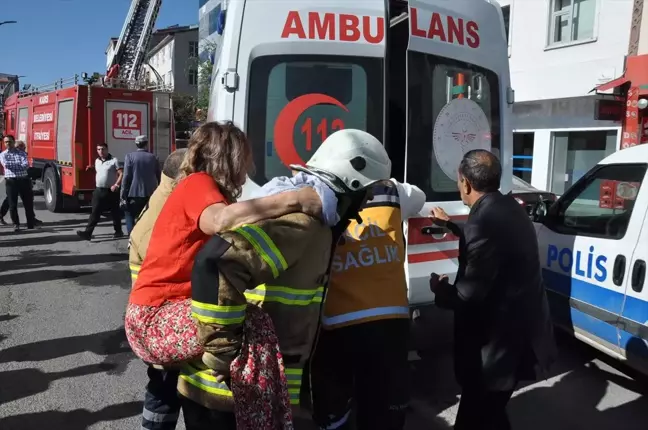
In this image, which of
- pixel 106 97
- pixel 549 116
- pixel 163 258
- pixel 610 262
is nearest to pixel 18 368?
pixel 163 258

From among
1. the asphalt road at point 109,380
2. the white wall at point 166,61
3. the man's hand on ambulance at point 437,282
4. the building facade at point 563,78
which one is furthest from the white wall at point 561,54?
the white wall at point 166,61

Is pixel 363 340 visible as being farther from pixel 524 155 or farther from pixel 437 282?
pixel 524 155

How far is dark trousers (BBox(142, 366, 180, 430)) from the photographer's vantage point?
2389 millimetres

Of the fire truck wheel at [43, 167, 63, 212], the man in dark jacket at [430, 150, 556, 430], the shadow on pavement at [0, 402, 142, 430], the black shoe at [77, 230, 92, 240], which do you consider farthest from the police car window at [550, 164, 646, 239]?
the fire truck wheel at [43, 167, 63, 212]

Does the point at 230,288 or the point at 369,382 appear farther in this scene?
the point at 369,382

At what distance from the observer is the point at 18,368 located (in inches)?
160

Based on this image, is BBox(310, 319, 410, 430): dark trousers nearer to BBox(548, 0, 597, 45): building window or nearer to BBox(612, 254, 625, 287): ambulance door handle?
BBox(612, 254, 625, 287): ambulance door handle

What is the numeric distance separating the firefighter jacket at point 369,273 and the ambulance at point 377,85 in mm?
1107

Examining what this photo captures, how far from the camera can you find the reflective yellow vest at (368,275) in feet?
6.59

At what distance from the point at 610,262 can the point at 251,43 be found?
270cm

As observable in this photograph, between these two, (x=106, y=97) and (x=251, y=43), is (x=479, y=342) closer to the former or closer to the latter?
(x=251, y=43)

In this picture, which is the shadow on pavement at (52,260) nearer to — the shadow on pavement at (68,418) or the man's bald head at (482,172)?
the shadow on pavement at (68,418)

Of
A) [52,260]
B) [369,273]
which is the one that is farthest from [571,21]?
[369,273]

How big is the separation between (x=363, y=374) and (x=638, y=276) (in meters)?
2.26
